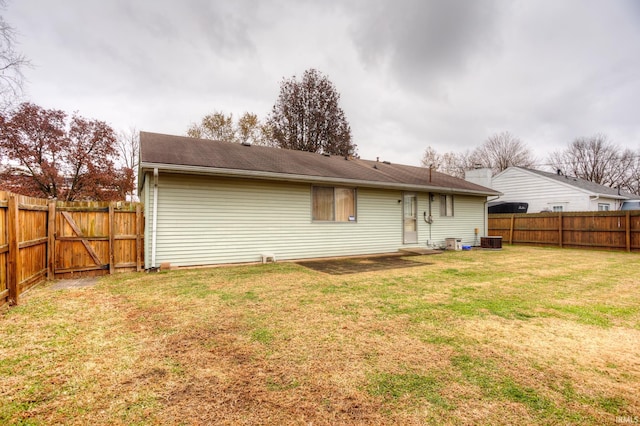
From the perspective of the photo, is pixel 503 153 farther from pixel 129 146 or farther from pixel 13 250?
pixel 13 250

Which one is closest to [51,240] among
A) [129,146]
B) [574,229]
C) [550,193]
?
[574,229]

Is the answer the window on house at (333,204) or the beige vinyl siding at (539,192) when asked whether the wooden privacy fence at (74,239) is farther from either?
the beige vinyl siding at (539,192)

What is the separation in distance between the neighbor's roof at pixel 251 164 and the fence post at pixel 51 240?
1.92m

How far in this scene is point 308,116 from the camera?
22859 millimetres

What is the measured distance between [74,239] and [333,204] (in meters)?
6.71

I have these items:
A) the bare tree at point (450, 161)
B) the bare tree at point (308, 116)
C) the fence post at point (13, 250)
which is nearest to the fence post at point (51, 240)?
the fence post at point (13, 250)

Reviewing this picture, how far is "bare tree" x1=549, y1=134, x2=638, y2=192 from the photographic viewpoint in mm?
30219

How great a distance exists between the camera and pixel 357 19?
11258mm

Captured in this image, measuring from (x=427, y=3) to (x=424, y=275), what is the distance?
8.92m

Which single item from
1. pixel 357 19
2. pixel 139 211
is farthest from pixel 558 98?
pixel 139 211

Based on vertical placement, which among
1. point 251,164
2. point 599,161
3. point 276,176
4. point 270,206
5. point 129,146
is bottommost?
point 270,206

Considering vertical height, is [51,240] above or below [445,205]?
below

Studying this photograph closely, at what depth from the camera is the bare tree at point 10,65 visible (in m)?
8.55

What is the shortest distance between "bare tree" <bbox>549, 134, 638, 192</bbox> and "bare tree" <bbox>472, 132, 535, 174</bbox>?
129 inches
